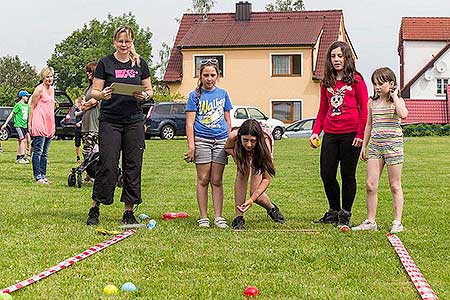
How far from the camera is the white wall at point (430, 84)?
197ft

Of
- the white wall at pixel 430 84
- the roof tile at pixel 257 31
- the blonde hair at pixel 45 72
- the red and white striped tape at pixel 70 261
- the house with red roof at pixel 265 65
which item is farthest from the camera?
the white wall at pixel 430 84

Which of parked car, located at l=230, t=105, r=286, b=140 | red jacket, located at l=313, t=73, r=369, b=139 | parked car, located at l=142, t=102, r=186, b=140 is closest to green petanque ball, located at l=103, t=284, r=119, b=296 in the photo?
red jacket, located at l=313, t=73, r=369, b=139

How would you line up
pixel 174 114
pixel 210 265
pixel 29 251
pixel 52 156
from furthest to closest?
pixel 174 114, pixel 52 156, pixel 29 251, pixel 210 265

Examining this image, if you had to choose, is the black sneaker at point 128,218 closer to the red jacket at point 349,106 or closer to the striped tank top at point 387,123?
the red jacket at point 349,106

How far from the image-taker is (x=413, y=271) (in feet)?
20.8

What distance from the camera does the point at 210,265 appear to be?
262 inches

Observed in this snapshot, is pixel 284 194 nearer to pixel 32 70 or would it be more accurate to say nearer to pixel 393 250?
pixel 393 250

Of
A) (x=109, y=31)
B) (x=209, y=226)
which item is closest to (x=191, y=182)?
(x=209, y=226)

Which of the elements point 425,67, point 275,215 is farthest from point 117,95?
point 425,67

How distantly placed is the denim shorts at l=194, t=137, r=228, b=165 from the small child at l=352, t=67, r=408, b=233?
1.45 metres

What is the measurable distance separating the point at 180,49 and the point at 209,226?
42625 millimetres

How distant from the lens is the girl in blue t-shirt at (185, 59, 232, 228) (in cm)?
906

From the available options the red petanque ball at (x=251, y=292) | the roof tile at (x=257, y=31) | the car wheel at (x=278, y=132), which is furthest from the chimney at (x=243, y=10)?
the red petanque ball at (x=251, y=292)

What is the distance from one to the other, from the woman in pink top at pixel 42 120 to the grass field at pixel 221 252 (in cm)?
156
